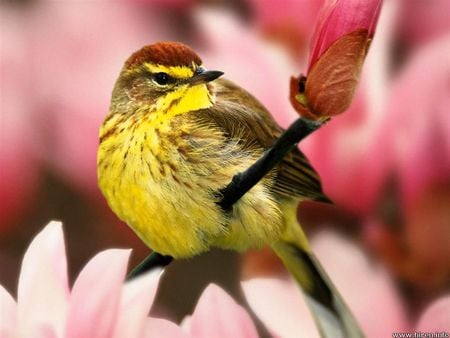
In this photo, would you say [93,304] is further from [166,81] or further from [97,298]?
[166,81]

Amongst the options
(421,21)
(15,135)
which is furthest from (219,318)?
(421,21)

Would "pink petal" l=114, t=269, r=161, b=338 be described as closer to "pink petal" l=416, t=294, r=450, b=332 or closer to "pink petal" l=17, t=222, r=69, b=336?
"pink petal" l=17, t=222, r=69, b=336

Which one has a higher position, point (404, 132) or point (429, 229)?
point (404, 132)

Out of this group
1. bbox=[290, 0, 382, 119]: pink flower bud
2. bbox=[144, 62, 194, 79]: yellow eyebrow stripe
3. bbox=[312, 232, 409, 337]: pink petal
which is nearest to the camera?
bbox=[290, 0, 382, 119]: pink flower bud

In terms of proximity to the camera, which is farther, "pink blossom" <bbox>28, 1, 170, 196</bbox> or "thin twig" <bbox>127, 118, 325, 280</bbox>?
"pink blossom" <bbox>28, 1, 170, 196</bbox>

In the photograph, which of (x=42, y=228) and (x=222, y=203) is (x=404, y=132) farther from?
(x=42, y=228)

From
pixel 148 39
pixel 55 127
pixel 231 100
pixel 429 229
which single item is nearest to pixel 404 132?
pixel 429 229

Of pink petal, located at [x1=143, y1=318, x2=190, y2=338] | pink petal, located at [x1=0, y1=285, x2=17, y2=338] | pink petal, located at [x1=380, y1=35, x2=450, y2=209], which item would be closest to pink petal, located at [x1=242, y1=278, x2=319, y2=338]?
pink petal, located at [x1=143, y1=318, x2=190, y2=338]
